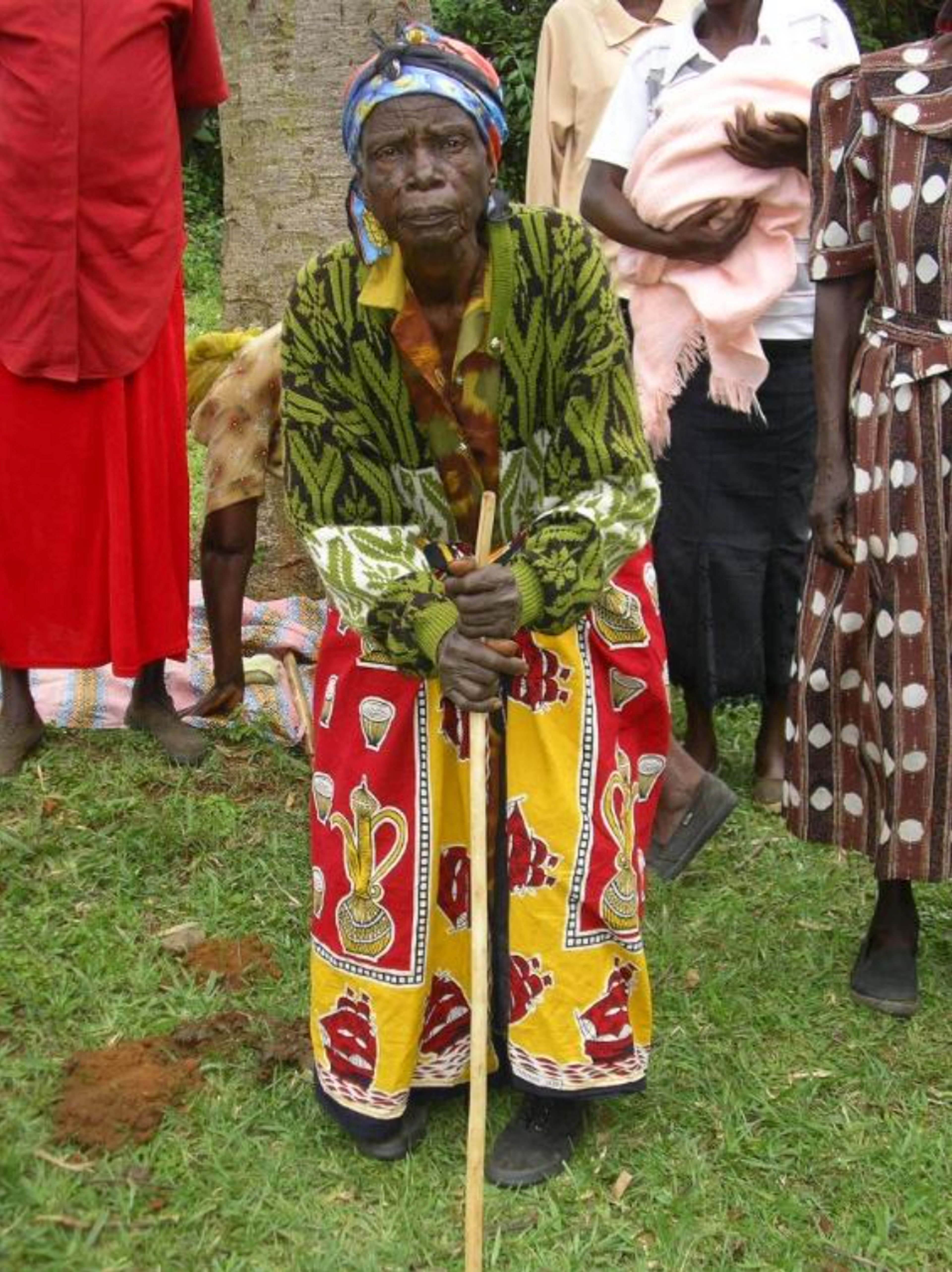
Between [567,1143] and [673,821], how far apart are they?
1.23 meters

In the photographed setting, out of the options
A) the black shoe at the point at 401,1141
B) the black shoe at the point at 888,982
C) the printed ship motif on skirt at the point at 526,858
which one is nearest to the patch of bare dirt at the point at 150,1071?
the black shoe at the point at 401,1141

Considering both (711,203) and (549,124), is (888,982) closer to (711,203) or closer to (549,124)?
(711,203)

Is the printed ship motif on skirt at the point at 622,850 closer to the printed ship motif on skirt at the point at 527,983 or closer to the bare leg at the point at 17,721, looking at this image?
the printed ship motif on skirt at the point at 527,983

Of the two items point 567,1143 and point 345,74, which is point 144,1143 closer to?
point 567,1143

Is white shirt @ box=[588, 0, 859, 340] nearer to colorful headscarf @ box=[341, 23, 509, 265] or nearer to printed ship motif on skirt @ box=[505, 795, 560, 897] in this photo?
colorful headscarf @ box=[341, 23, 509, 265]

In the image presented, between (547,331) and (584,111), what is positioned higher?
(584,111)

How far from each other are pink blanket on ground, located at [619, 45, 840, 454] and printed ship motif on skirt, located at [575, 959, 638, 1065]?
5.65 ft

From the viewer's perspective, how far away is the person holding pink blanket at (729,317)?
3943 millimetres

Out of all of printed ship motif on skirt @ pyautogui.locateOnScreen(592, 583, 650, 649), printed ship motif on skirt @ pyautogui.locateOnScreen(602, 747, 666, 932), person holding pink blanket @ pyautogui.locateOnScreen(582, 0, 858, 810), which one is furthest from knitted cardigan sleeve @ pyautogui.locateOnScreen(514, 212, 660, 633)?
person holding pink blanket @ pyautogui.locateOnScreen(582, 0, 858, 810)

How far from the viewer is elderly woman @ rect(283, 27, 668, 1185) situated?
8.64 ft

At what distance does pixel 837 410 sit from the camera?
3.46 metres

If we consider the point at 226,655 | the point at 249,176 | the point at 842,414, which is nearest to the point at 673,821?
the point at 842,414

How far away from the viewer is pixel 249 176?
17.7ft

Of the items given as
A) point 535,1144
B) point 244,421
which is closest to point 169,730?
point 244,421
